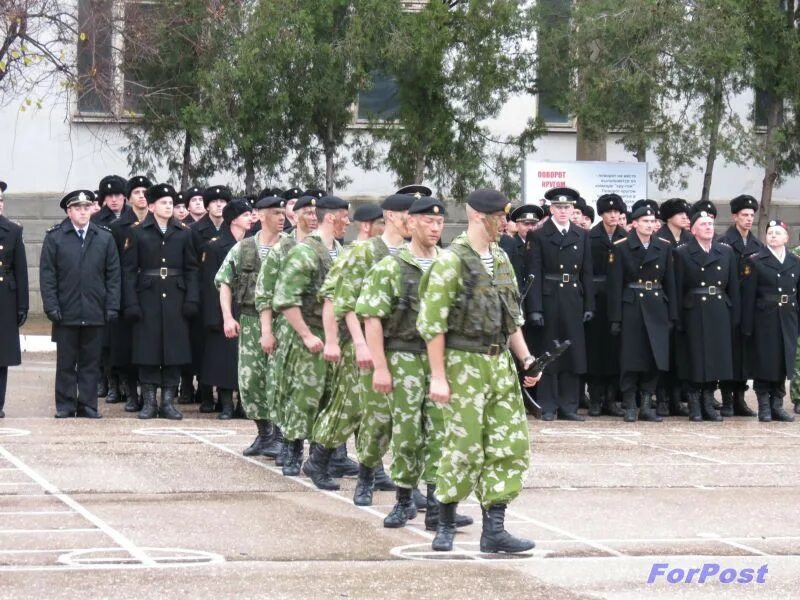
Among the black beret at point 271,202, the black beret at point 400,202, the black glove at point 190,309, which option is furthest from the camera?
the black glove at point 190,309

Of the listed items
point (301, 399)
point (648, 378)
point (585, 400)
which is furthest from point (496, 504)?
point (585, 400)

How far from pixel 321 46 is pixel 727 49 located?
18.7 ft

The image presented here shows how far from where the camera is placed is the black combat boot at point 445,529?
8.81 m

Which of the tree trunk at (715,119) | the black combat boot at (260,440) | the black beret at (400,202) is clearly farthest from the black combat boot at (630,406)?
the tree trunk at (715,119)

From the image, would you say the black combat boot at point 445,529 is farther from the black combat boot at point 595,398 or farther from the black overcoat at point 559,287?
the black combat boot at point 595,398

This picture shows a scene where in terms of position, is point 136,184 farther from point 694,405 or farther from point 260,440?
point 694,405

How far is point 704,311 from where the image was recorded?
1608 centimetres

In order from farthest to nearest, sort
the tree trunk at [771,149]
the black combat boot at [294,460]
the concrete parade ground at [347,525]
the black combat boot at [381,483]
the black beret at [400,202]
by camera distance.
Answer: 1. the tree trunk at [771,149]
2. the black combat boot at [294,460]
3. the black combat boot at [381,483]
4. the black beret at [400,202]
5. the concrete parade ground at [347,525]

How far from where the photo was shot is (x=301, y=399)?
11102 millimetres

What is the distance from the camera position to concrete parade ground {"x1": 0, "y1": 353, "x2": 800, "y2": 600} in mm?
7973

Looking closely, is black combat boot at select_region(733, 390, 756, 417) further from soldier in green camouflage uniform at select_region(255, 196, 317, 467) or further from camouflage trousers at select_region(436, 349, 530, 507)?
camouflage trousers at select_region(436, 349, 530, 507)

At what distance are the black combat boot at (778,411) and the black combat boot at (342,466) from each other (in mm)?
5932

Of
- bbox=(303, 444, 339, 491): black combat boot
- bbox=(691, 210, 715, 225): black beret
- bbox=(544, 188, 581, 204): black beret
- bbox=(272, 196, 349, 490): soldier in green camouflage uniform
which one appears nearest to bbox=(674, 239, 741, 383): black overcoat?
bbox=(691, 210, 715, 225): black beret

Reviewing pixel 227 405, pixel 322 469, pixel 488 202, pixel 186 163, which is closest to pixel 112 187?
pixel 227 405
